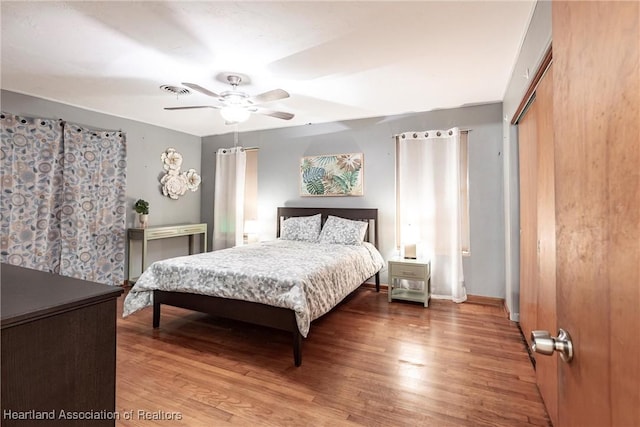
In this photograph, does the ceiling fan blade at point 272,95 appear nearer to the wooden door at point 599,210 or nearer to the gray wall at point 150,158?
the wooden door at point 599,210

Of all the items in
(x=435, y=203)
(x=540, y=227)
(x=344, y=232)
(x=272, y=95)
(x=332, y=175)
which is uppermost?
(x=272, y=95)

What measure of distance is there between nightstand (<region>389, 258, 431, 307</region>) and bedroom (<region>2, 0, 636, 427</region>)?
55 centimetres

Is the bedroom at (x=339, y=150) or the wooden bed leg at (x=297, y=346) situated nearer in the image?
the wooden bed leg at (x=297, y=346)

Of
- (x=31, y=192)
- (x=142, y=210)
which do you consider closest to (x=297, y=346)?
(x=142, y=210)

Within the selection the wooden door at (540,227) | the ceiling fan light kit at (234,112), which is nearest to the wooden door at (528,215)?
the wooden door at (540,227)

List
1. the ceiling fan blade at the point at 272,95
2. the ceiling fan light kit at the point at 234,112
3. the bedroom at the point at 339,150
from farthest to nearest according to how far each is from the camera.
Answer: the bedroom at the point at 339,150 < the ceiling fan light kit at the point at 234,112 < the ceiling fan blade at the point at 272,95

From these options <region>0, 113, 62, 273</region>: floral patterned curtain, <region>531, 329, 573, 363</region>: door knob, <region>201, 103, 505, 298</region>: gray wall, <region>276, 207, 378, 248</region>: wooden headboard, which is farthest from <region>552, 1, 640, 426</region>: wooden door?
<region>0, 113, 62, 273</region>: floral patterned curtain

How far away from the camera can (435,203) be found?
3873 millimetres

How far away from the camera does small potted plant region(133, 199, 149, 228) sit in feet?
14.4

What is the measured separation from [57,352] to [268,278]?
5.15 feet

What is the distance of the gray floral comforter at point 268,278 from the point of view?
2.32 metres

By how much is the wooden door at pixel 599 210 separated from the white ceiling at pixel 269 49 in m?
1.61

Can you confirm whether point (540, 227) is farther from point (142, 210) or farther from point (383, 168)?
point (142, 210)

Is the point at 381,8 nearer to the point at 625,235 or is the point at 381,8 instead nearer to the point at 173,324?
the point at 625,235
